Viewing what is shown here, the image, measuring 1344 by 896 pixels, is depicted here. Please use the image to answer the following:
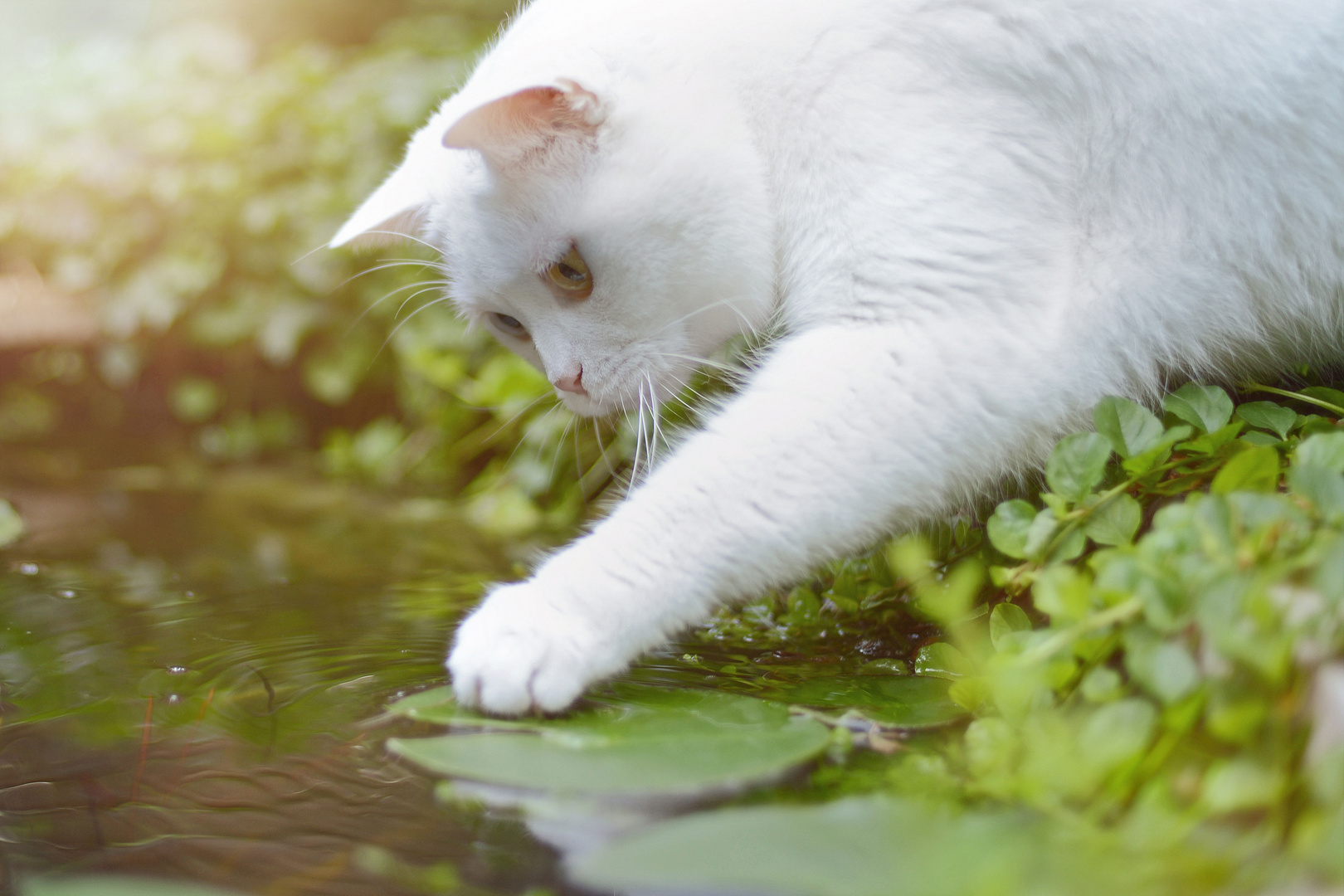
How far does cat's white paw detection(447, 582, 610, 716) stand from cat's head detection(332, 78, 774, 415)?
0.40 metres

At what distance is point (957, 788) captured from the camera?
30.6 inches

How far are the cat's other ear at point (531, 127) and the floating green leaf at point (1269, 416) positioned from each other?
0.79 metres

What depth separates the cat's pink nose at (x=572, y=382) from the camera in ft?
4.20

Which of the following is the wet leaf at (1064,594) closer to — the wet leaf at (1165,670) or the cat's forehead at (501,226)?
the wet leaf at (1165,670)

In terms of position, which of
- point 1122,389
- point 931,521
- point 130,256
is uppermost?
point 130,256

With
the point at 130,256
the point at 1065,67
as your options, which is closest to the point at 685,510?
the point at 1065,67

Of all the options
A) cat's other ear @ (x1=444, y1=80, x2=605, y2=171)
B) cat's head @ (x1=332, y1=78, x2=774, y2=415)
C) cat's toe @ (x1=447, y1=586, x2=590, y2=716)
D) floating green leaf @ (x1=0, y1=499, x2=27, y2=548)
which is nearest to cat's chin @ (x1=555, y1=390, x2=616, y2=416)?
cat's head @ (x1=332, y1=78, x2=774, y2=415)

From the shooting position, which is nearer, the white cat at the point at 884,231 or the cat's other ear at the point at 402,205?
the white cat at the point at 884,231

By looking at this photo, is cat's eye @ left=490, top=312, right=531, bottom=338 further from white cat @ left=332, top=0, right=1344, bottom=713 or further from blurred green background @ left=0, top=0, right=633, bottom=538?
blurred green background @ left=0, top=0, right=633, bottom=538

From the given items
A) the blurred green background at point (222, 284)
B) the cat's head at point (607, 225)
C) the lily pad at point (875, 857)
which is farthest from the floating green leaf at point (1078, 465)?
the blurred green background at point (222, 284)

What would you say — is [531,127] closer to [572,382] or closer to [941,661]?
[572,382]

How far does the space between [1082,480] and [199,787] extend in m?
0.84

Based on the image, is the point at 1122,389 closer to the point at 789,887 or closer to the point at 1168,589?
the point at 1168,589

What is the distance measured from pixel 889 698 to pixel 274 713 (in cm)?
62
